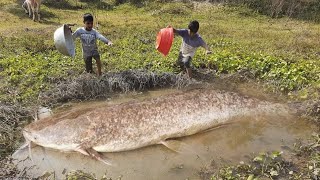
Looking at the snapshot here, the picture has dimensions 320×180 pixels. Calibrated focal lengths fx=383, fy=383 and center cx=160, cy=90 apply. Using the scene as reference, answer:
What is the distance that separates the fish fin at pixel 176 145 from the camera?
6.02 meters

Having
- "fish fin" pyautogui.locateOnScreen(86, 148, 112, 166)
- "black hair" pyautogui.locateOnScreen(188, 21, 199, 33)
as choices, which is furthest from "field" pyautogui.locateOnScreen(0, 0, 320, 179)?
"fish fin" pyautogui.locateOnScreen(86, 148, 112, 166)

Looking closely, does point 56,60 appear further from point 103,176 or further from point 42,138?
point 103,176

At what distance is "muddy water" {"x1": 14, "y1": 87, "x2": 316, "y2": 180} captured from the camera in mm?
5508

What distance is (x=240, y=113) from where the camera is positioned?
22.1ft

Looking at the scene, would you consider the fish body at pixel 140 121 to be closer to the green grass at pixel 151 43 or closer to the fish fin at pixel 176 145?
the fish fin at pixel 176 145

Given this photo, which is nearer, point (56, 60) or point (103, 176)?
point (103, 176)

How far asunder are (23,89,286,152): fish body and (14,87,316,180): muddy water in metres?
0.13

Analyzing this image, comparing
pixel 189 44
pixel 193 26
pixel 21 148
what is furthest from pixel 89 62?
pixel 21 148

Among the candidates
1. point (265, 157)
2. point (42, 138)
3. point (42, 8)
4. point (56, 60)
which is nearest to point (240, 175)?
point (265, 157)

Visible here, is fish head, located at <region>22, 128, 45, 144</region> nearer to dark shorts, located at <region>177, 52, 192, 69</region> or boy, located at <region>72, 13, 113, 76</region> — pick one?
boy, located at <region>72, 13, 113, 76</region>

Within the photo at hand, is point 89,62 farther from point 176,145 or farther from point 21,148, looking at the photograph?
point 176,145

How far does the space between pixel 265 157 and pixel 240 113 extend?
46.9 inches

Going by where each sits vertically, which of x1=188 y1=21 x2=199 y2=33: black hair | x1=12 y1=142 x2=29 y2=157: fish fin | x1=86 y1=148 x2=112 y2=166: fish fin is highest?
x1=188 y1=21 x2=199 y2=33: black hair

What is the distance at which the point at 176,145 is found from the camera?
6078 mm
